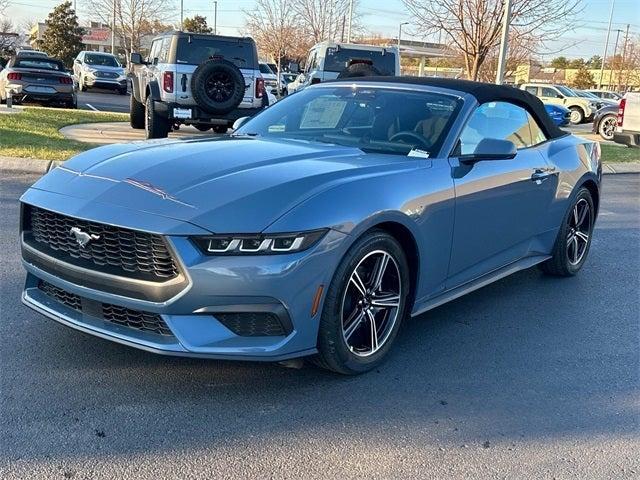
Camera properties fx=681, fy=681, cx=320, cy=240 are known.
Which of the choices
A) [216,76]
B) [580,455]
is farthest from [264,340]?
[216,76]

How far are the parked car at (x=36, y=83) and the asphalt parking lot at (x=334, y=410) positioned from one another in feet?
47.3

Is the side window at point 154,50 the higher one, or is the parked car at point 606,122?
the side window at point 154,50

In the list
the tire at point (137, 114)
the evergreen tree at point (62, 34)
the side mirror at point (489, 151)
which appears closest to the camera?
the side mirror at point (489, 151)

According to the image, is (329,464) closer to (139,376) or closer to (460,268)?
(139,376)

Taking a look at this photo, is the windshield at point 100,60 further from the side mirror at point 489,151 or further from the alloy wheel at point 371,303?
the alloy wheel at point 371,303

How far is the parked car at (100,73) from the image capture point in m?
→ 29.0

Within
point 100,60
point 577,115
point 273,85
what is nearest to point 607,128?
point 577,115

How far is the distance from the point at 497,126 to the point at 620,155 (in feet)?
41.4

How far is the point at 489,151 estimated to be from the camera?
14.0 feet

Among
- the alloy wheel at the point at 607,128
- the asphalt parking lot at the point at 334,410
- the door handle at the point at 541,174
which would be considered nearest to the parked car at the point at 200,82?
the door handle at the point at 541,174

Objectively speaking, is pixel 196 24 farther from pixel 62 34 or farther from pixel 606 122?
pixel 606 122

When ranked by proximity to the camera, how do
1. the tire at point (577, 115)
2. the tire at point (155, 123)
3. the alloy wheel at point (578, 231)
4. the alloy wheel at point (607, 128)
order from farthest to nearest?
the tire at point (577, 115) < the alloy wheel at point (607, 128) < the tire at point (155, 123) < the alloy wheel at point (578, 231)

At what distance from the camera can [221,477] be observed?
269cm

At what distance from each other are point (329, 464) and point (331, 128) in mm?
2506
